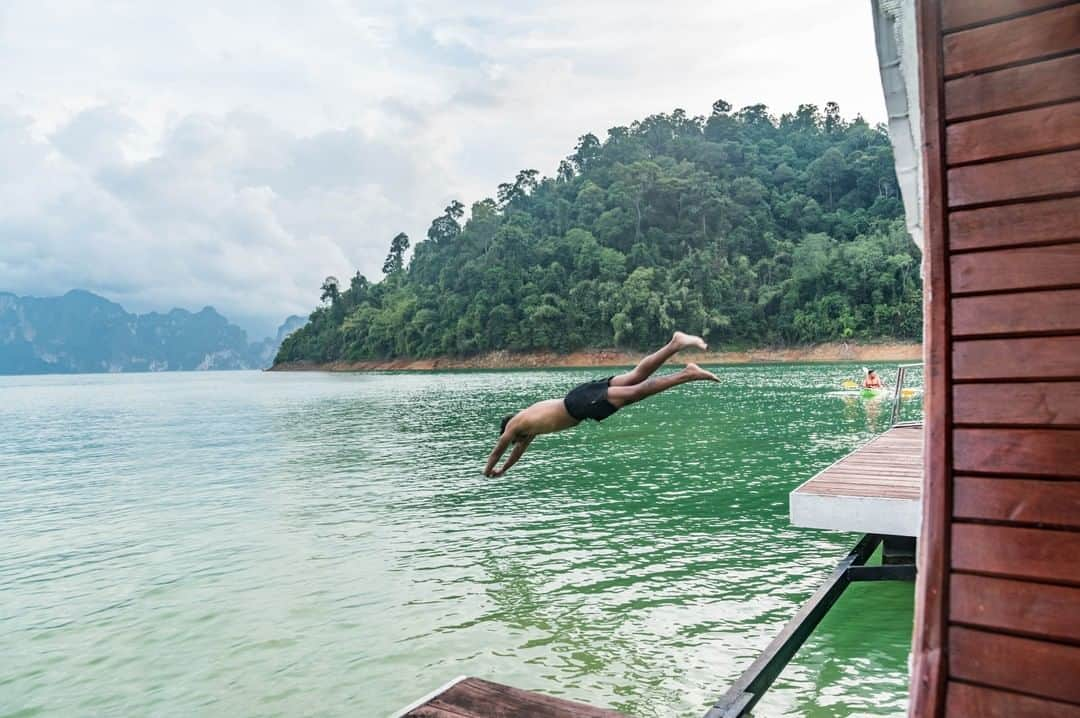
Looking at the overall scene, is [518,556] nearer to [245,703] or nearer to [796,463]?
[245,703]

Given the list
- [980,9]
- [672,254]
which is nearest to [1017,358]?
[980,9]

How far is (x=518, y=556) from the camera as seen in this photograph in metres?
9.92

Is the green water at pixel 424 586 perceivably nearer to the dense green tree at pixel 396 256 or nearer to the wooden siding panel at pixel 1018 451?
the wooden siding panel at pixel 1018 451

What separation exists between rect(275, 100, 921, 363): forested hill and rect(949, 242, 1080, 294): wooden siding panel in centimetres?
6850

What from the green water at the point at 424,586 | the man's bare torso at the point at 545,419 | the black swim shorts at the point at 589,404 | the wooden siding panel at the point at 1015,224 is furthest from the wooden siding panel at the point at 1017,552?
the green water at the point at 424,586

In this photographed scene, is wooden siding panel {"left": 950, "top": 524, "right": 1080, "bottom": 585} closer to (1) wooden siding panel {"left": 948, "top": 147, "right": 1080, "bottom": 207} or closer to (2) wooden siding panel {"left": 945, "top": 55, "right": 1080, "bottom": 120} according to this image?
(1) wooden siding panel {"left": 948, "top": 147, "right": 1080, "bottom": 207}

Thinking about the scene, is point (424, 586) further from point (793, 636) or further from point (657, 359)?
point (657, 359)

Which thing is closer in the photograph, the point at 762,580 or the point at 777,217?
the point at 762,580

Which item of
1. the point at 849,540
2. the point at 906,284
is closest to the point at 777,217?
the point at 906,284

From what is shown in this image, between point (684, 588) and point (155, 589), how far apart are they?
6.98 metres

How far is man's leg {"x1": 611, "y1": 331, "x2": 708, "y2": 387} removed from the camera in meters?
3.92

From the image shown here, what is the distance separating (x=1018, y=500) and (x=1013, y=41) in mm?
1405

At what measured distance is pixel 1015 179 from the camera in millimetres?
2199

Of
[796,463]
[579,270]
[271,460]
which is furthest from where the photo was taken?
[579,270]
